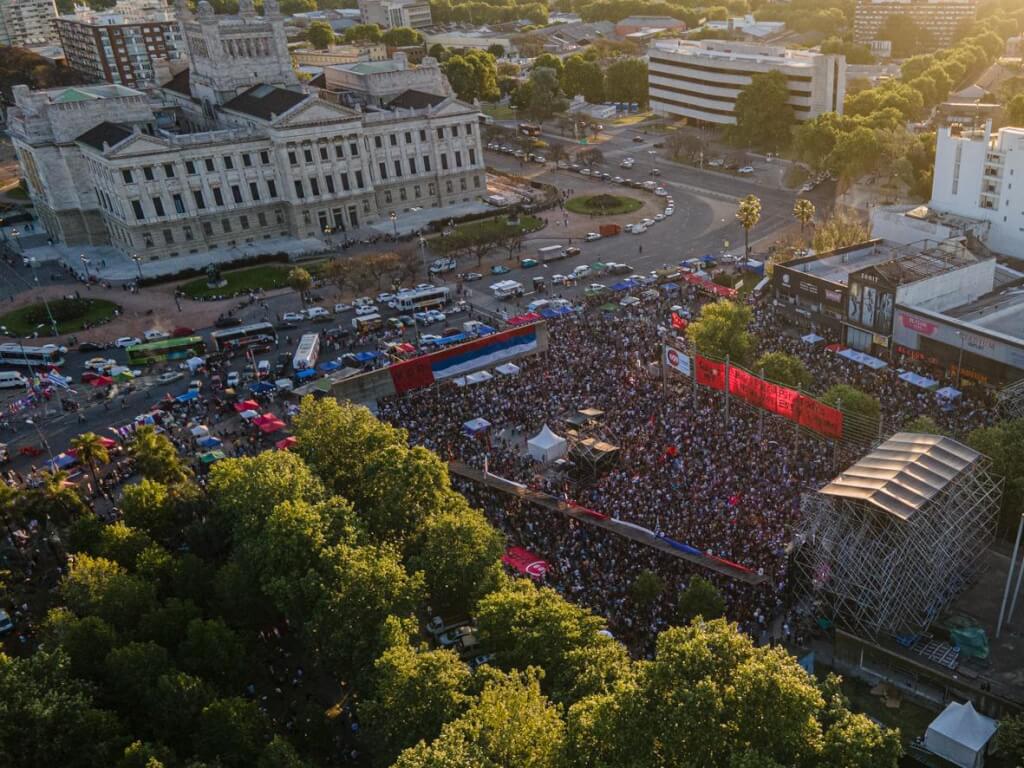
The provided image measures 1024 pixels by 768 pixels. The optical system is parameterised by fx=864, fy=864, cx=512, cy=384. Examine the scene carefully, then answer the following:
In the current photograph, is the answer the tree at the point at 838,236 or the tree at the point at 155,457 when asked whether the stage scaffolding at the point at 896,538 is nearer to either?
the tree at the point at 155,457

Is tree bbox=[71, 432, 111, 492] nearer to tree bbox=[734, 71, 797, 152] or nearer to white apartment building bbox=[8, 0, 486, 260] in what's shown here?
→ white apartment building bbox=[8, 0, 486, 260]

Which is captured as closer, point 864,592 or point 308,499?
point 864,592

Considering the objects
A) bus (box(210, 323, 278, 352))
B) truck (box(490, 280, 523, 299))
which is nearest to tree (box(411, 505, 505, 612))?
bus (box(210, 323, 278, 352))

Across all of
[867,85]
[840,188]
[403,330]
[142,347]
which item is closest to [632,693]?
[403,330]

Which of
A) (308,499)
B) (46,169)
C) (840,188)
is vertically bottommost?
(840,188)

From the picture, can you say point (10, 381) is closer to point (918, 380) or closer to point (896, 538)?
point (896, 538)

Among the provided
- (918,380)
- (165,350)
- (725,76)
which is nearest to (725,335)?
(918,380)

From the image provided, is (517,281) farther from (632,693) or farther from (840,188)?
(632,693)
